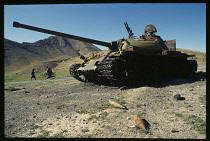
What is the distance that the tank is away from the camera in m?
9.94

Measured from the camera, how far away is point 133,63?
34.9 feet

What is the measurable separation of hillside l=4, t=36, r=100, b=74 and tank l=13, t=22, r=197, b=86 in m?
34.5

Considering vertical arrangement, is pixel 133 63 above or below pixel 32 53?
below

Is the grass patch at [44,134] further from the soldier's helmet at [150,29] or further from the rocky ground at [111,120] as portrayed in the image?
the soldier's helmet at [150,29]

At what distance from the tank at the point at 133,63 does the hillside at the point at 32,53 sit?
113ft

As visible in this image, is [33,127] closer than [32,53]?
Yes

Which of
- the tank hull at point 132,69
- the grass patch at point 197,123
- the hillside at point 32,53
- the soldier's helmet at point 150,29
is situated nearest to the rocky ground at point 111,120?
the grass patch at point 197,123

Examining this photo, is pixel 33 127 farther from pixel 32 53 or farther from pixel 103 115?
pixel 32 53

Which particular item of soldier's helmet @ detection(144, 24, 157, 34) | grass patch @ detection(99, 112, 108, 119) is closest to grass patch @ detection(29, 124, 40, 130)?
grass patch @ detection(99, 112, 108, 119)

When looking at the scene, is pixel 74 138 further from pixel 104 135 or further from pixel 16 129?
pixel 16 129

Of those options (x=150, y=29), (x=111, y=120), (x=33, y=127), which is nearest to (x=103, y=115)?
(x=111, y=120)

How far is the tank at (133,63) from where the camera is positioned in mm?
9938

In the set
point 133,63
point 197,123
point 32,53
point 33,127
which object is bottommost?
point 33,127

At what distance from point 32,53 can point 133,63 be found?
77566mm
